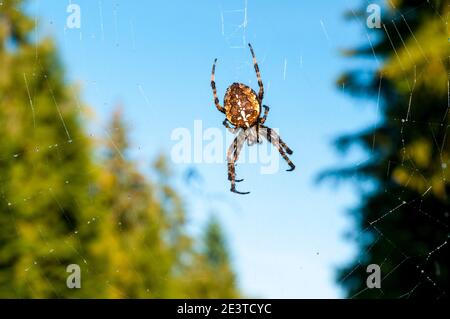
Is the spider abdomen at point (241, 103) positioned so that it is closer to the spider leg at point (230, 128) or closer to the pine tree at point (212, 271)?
the spider leg at point (230, 128)

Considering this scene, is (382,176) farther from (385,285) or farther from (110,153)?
(110,153)

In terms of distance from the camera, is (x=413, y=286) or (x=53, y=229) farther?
(x=53, y=229)

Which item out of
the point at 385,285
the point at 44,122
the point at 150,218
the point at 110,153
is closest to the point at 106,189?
the point at 150,218

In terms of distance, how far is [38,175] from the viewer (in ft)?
34.0

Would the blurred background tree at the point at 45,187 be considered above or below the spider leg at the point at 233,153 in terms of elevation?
above

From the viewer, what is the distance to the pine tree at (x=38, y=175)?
31.6 feet

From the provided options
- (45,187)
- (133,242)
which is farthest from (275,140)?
(133,242)

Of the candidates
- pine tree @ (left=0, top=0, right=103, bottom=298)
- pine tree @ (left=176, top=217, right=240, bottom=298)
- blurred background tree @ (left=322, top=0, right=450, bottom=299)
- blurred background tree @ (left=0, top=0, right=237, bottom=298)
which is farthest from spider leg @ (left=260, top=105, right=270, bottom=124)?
pine tree @ (left=176, top=217, right=240, bottom=298)

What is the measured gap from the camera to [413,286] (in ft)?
23.2

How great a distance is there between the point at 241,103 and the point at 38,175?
6.53 metres

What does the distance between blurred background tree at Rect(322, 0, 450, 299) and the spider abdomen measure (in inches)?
69.5

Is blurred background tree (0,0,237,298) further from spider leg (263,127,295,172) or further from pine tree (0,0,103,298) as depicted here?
spider leg (263,127,295,172)

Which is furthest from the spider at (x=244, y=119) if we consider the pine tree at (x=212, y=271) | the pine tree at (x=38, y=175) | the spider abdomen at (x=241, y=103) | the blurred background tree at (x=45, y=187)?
the pine tree at (x=212, y=271)
